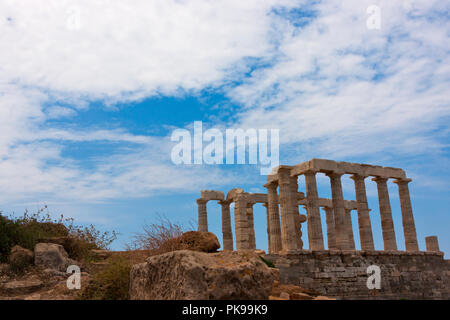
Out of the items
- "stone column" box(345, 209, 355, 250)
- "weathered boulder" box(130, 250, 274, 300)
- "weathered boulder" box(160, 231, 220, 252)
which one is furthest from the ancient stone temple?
"weathered boulder" box(130, 250, 274, 300)

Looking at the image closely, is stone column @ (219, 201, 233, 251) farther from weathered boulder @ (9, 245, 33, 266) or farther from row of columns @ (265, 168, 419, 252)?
weathered boulder @ (9, 245, 33, 266)

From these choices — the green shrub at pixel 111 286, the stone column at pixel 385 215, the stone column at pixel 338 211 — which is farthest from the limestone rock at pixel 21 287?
the stone column at pixel 385 215

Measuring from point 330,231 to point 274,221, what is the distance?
249 inches

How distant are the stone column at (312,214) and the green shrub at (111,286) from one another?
16.9 meters

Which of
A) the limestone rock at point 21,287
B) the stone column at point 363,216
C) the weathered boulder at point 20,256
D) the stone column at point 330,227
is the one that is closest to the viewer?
the limestone rock at point 21,287

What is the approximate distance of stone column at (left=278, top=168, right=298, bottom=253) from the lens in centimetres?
2400

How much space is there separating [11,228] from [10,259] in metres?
1.90

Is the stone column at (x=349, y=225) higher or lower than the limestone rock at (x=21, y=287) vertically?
higher

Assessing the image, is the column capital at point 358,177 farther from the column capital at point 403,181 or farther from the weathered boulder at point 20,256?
the weathered boulder at point 20,256

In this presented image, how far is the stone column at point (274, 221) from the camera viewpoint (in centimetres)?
2584

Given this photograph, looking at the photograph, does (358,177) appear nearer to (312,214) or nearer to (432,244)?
(312,214)
